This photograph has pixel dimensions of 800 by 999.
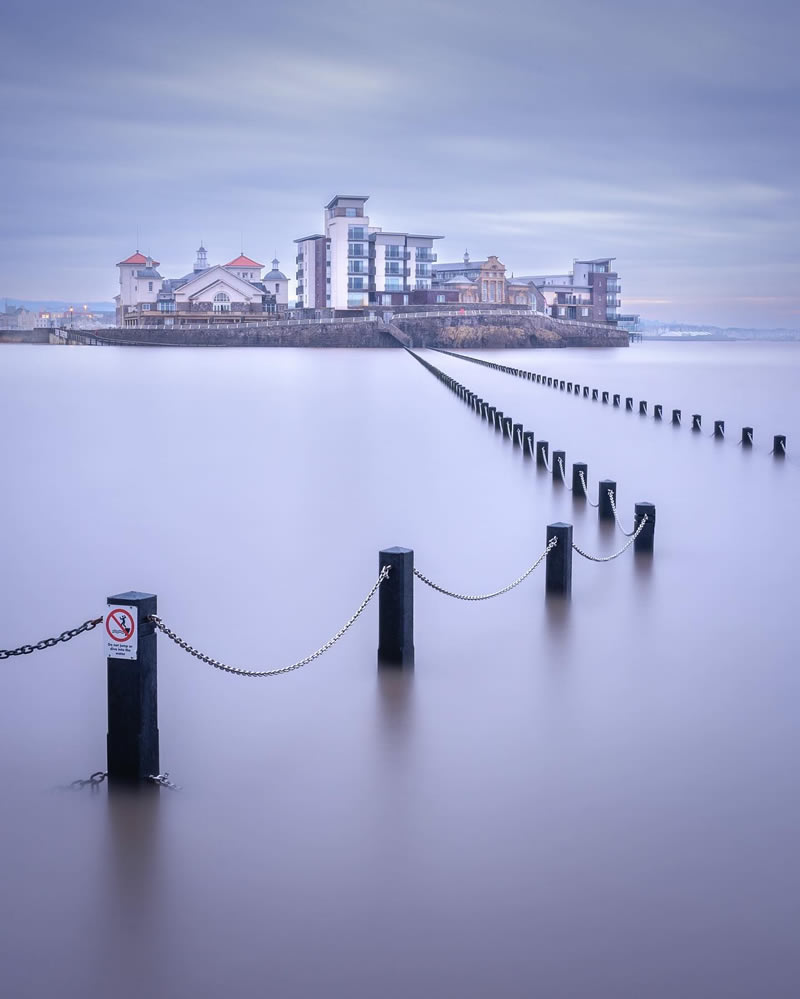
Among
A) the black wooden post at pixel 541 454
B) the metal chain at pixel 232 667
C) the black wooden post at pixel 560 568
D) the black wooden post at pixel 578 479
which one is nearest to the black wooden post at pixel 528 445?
the black wooden post at pixel 541 454

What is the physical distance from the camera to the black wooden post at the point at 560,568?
1070cm

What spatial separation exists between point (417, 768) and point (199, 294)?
122481mm

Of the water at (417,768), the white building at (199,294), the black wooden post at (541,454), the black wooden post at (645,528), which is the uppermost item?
the white building at (199,294)

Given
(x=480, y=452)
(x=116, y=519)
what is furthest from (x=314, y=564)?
(x=480, y=452)

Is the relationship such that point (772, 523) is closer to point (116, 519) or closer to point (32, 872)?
point (116, 519)

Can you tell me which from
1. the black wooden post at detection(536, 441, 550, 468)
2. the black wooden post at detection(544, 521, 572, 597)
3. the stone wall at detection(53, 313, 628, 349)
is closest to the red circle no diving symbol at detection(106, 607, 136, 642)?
the black wooden post at detection(544, 521, 572, 597)

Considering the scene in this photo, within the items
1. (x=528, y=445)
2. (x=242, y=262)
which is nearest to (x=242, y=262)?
(x=242, y=262)

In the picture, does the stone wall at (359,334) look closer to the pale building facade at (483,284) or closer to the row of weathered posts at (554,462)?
the pale building facade at (483,284)

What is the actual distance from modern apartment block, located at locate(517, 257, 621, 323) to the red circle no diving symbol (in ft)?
532

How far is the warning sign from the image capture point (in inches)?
232

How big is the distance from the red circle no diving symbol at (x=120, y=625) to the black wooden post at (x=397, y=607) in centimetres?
218

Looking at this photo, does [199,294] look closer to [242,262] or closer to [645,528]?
[242,262]

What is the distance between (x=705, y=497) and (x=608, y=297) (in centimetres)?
16293

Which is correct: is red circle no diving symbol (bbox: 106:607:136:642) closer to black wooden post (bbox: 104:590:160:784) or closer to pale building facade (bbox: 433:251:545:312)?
black wooden post (bbox: 104:590:160:784)
